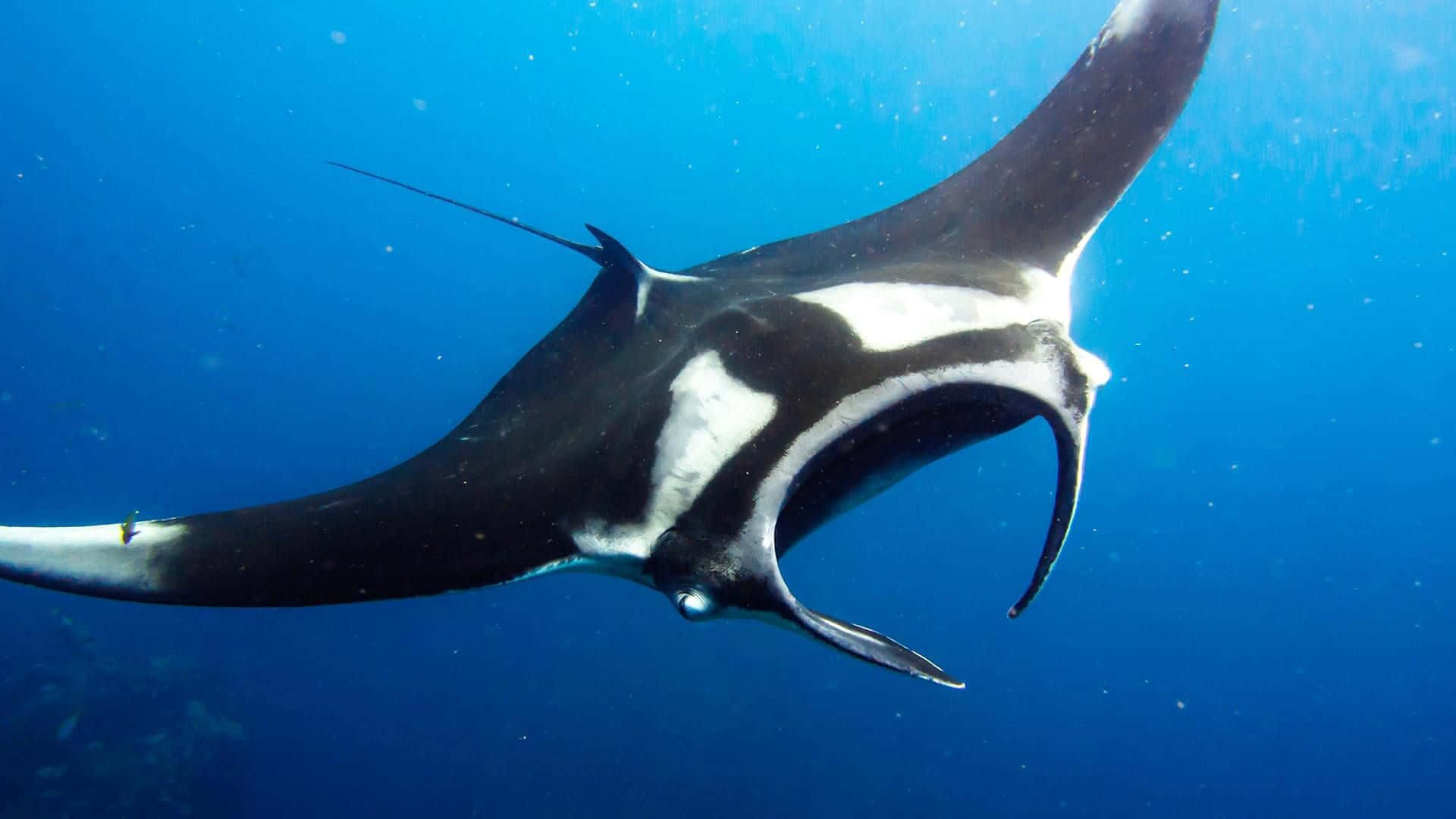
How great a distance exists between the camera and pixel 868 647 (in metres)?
1.60

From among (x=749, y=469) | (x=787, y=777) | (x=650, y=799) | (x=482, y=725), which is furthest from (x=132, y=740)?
(x=749, y=469)

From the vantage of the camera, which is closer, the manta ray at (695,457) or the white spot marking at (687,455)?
the manta ray at (695,457)

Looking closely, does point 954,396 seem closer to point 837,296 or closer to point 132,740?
point 837,296

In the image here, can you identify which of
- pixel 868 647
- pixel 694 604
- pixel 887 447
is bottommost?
pixel 694 604

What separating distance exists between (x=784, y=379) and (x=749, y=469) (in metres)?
0.30

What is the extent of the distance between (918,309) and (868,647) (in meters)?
0.97

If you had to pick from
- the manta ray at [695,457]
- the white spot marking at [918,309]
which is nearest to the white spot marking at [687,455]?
the manta ray at [695,457]

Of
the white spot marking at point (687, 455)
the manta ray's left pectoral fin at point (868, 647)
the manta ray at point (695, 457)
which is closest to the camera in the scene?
the manta ray's left pectoral fin at point (868, 647)

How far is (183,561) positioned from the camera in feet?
5.85

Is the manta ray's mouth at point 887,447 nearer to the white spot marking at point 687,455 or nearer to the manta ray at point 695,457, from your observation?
the manta ray at point 695,457

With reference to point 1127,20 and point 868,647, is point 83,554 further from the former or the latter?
point 1127,20

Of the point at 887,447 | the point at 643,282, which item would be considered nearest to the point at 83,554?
the point at 643,282

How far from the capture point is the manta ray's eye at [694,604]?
177 cm

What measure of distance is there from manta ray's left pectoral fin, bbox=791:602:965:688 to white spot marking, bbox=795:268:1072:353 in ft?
2.37
